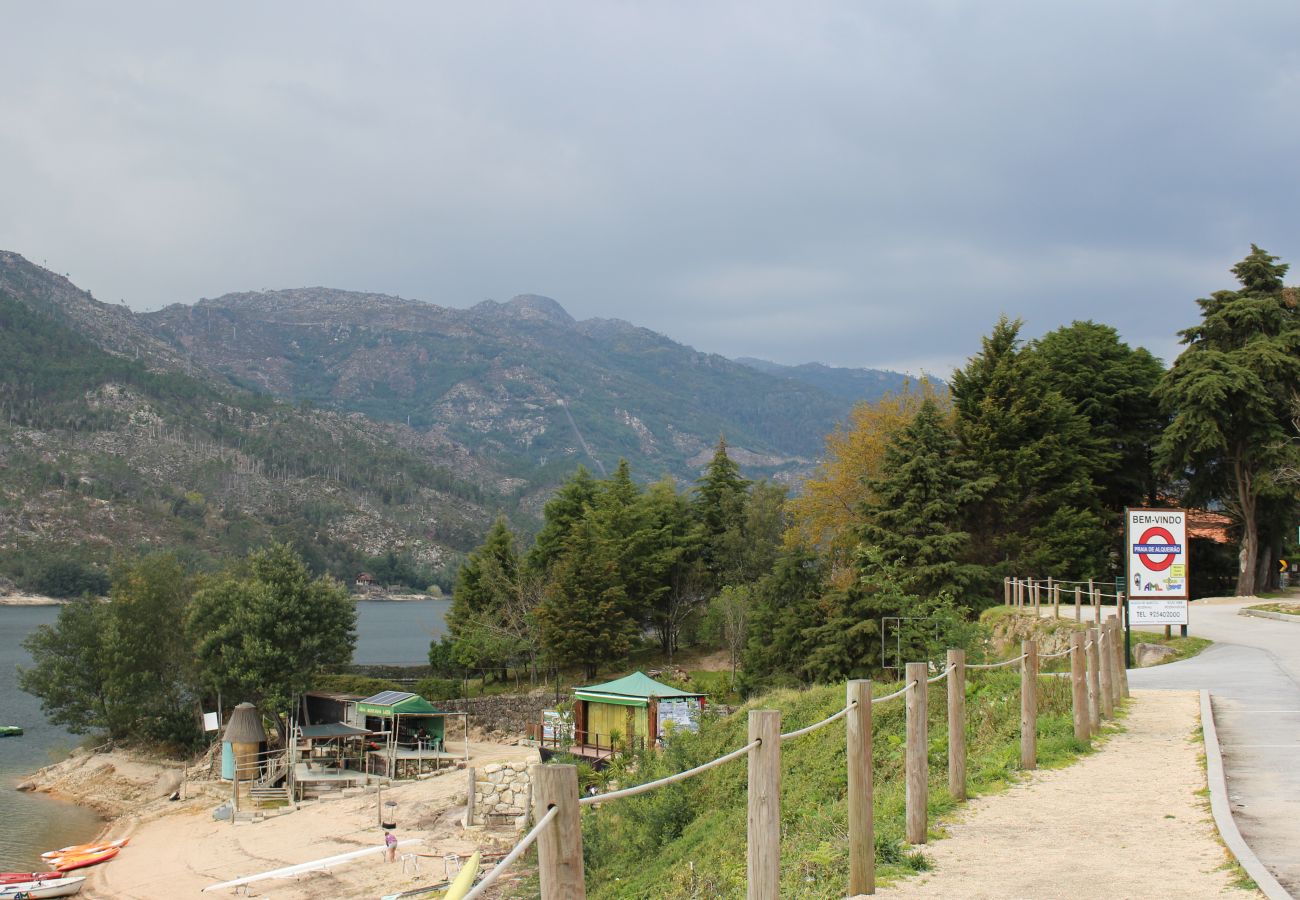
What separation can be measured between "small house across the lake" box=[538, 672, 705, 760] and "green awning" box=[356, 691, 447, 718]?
24.2 ft

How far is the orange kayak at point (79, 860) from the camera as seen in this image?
31.1m

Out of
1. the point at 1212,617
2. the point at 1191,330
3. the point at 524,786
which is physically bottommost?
the point at 524,786

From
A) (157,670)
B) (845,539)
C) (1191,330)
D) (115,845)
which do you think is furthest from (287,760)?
(1191,330)

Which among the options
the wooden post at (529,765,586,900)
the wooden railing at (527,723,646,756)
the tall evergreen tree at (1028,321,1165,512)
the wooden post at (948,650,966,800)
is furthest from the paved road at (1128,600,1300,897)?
the wooden railing at (527,723,646,756)

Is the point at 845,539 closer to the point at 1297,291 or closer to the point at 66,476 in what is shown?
the point at 1297,291

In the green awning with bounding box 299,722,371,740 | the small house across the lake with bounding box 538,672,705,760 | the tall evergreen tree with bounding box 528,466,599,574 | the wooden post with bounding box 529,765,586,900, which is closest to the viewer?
the wooden post with bounding box 529,765,586,900

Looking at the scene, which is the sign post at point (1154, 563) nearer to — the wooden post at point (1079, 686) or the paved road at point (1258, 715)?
the paved road at point (1258, 715)

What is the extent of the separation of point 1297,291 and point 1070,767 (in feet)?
122

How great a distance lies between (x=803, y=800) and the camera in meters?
13.3

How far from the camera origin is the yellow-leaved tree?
1639 inches

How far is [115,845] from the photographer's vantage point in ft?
110

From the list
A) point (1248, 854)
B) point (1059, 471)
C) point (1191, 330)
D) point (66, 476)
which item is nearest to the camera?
point (1248, 854)

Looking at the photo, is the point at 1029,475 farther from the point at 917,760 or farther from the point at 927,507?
the point at 917,760

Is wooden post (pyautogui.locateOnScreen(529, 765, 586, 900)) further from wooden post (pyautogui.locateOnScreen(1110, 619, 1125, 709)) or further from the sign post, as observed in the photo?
the sign post
